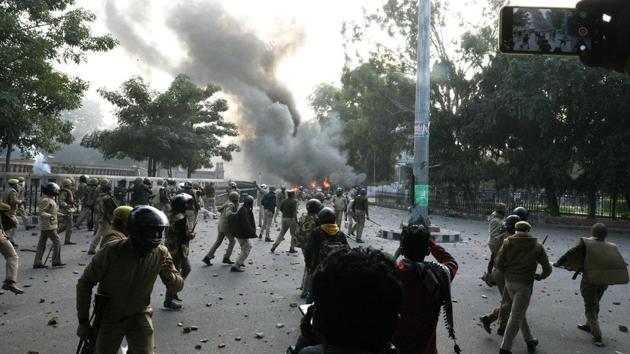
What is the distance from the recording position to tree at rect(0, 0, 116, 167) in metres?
11.7

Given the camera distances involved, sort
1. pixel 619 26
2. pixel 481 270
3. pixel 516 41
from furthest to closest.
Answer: pixel 481 270 < pixel 516 41 < pixel 619 26

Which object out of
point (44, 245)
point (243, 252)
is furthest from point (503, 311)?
point (44, 245)

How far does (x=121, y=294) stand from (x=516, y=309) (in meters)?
3.46

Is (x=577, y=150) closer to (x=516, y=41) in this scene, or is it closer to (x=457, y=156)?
(x=457, y=156)

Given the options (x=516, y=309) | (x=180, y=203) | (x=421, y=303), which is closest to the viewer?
(x=421, y=303)

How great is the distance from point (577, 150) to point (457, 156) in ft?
20.0

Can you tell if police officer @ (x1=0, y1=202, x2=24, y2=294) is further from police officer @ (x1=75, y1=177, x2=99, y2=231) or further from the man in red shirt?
police officer @ (x1=75, y1=177, x2=99, y2=231)

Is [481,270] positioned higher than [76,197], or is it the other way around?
[76,197]

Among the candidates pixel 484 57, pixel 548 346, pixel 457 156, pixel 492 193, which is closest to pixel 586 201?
pixel 492 193

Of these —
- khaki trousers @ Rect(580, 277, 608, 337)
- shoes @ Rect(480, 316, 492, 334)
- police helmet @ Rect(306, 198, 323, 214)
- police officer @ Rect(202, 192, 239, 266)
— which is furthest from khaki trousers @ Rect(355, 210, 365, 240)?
khaki trousers @ Rect(580, 277, 608, 337)

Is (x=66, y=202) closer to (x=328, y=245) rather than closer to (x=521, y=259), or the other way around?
(x=328, y=245)

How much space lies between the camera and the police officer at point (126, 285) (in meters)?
2.98

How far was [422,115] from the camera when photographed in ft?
47.1

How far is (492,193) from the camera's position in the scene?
25.0 m
